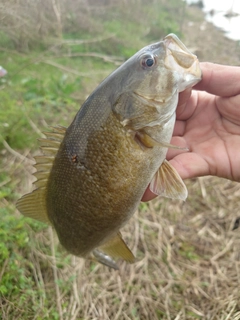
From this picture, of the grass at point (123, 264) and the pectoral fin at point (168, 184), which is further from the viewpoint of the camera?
the grass at point (123, 264)

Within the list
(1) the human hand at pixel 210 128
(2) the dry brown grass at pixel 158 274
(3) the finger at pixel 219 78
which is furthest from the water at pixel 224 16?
(3) the finger at pixel 219 78

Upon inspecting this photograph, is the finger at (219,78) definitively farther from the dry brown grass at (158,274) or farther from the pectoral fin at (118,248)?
the dry brown grass at (158,274)

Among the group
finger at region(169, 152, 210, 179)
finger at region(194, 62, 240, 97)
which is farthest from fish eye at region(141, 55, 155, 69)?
finger at region(169, 152, 210, 179)

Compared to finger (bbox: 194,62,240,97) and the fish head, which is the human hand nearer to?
finger (bbox: 194,62,240,97)

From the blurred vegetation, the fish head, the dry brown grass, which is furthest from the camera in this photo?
the dry brown grass

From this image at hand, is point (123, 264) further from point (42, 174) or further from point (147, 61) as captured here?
point (147, 61)

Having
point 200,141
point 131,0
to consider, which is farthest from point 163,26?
point 200,141
